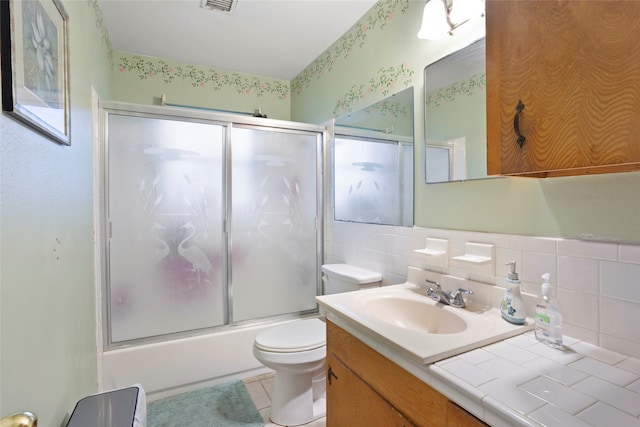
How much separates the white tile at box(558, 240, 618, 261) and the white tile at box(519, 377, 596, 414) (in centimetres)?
42

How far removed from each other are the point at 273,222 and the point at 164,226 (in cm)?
73

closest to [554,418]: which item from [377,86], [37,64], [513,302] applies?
[513,302]

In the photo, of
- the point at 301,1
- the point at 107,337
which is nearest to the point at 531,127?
the point at 301,1

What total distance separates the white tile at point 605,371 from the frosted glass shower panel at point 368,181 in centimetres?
97

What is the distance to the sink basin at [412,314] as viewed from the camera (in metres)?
1.19

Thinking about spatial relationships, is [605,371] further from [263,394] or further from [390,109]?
[263,394]

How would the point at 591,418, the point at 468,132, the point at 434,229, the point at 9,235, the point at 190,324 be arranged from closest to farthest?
the point at 591,418, the point at 9,235, the point at 468,132, the point at 434,229, the point at 190,324

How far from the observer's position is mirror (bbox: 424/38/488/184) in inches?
48.1

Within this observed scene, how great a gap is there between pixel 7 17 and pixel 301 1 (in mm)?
Result: 1547

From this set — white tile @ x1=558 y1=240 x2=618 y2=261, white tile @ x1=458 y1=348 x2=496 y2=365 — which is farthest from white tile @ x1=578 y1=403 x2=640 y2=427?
white tile @ x1=558 y1=240 x2=618 y2=261

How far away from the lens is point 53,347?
3.08 ft

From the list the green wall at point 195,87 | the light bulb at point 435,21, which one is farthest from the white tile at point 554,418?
the green wall at point 195,87

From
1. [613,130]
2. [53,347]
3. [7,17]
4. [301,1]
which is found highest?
[301,1]

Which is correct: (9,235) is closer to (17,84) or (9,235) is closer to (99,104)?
(17,84)
